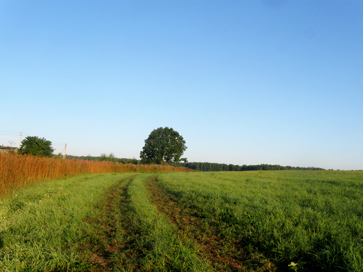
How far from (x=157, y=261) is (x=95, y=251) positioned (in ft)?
3.86

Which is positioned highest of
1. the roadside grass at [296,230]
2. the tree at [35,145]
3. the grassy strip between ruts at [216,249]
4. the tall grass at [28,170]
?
the tree at [35,145]

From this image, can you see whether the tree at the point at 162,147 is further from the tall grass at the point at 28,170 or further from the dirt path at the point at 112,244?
the dirt path at the point at 112,244

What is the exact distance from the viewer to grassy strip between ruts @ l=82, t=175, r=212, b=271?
10.6 feet

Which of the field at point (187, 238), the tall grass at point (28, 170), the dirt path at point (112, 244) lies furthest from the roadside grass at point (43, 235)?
the tall grass at point (28, 170)

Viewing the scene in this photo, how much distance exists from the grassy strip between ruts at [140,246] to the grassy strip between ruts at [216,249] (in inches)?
8.8

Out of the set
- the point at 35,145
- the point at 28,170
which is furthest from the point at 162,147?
the point at 28,170

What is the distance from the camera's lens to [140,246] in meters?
3.89

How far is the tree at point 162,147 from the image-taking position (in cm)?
6384

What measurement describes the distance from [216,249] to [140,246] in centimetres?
133

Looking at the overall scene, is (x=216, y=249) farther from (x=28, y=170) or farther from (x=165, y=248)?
(x=28, y=170)

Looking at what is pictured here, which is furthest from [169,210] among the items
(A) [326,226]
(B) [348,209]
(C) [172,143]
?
(C) [172,143]

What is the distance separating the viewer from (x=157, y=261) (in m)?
3.32

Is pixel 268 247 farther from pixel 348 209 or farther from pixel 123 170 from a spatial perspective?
pixel 123 170

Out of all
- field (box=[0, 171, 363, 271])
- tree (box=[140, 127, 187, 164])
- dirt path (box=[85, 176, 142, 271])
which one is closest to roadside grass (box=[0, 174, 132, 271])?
field (box=[0, 171, 363, 271])
